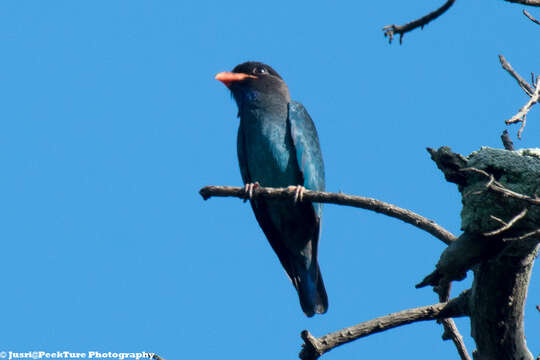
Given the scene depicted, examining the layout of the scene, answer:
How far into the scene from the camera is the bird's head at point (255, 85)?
8.05m

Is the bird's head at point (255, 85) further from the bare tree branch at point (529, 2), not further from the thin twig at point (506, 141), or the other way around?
the bare tree branch at point (529, 2)

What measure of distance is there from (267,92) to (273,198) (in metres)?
3.06

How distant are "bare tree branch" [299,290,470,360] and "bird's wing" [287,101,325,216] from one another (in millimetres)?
2708

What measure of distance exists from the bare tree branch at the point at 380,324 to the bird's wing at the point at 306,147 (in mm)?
2708

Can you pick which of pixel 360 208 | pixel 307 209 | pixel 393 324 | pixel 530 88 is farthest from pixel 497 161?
pixel 307 209

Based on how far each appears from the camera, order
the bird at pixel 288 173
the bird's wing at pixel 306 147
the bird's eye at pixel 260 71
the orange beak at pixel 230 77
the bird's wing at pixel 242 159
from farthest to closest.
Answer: the bird's eye at pixel 260 71, the orange beak at pixel 230 77, the bird's wing at pixel 242 159, the bird's wing at pixel 306 147, the bird at pixel 288 173

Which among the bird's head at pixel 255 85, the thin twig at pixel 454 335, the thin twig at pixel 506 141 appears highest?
Answer: the bird's head at pixel 255 85

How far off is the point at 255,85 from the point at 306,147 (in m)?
1.06

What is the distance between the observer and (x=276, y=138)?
7.60 meters

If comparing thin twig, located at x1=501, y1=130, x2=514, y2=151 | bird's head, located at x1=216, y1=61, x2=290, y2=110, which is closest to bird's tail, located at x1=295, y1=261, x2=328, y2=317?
bird's head, located at x1=216, y1=61, x2=290, y2=110

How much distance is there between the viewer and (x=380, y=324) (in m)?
4.65

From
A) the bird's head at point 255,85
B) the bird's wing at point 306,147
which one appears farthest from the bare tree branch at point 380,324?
the bird's head at point 255,85

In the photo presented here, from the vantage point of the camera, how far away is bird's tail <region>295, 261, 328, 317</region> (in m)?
6.97

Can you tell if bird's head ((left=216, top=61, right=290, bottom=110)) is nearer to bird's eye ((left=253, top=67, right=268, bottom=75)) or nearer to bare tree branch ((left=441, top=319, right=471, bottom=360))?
bird's eye ((left=253, top=67, right=268, bottom=75))
